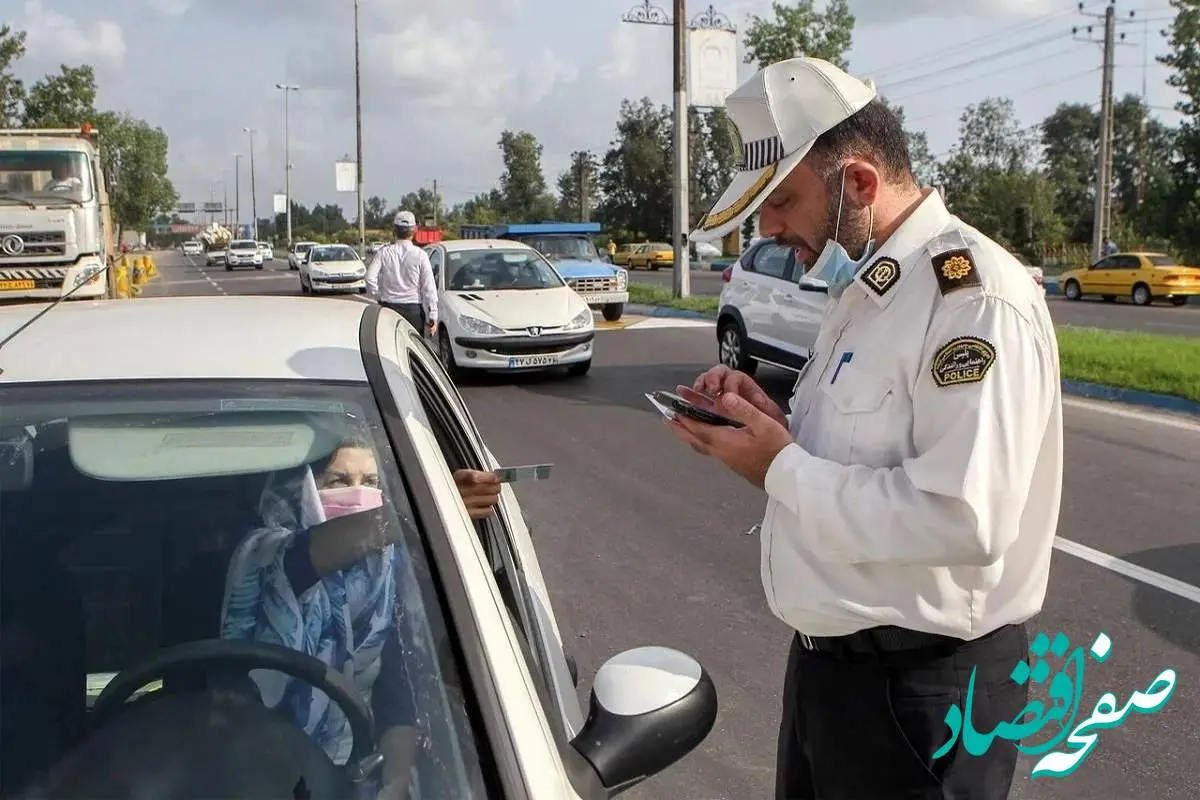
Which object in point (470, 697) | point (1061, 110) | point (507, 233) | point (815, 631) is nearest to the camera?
point (470, 697)

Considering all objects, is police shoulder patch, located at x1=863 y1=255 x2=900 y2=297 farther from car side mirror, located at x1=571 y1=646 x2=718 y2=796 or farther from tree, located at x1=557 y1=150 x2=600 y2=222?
tree, located at x1=557 y1=150 x2=600 y2=222

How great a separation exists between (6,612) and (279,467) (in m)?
0.51

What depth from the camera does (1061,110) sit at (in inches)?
3285

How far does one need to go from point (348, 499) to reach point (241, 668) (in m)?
0.36

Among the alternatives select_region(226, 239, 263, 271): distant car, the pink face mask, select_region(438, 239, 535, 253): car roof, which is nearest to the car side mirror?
the pink face mask

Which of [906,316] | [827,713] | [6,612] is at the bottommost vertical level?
[827,713]

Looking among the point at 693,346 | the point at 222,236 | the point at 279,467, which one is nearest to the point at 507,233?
the point at 693,346

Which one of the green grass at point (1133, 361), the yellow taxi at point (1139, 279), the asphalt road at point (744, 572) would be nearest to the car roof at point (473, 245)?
the asphalt road at point (744, 572)

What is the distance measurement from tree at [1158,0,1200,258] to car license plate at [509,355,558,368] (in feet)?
113

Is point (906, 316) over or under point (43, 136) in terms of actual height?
under

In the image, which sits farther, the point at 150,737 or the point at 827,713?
the point at 827,713

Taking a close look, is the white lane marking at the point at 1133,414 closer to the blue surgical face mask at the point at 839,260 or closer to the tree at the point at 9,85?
the blue surgical face mask at the point at 839,260

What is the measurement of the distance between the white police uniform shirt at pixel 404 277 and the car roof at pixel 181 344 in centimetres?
908

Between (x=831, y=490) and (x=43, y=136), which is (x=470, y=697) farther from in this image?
(x=43, y=136)
